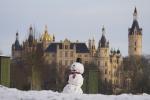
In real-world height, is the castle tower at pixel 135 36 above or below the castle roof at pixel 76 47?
above

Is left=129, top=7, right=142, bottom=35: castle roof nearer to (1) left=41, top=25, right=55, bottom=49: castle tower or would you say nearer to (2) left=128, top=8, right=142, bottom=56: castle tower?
(2) left=128, top=8, right=142, bottom=56: castle tower

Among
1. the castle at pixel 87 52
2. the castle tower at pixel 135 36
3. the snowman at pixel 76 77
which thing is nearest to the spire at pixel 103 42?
the castle at pixel 87 52

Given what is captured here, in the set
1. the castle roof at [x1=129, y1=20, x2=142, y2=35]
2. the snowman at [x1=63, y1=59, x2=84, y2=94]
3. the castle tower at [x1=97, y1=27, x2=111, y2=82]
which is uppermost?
the castle roof at [x1=129, y1=20, x2=142, y2=35]

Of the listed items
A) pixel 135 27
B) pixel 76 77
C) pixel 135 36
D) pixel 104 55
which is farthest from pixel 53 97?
pixel 135 36

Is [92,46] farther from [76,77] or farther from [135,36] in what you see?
[76,77]

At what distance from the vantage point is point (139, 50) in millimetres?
190500

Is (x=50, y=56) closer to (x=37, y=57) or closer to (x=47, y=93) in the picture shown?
(x=37, y=57)

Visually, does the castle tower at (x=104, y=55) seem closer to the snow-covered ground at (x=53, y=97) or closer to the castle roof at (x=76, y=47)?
the castle roof at (x=76, y=47)

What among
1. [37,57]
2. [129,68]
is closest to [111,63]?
[129,68]

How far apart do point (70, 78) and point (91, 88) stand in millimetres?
800

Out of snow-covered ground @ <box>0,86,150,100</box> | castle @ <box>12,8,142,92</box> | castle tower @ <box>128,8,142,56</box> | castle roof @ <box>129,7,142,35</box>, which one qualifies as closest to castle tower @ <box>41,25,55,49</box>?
castle @ <box>12,8,142,92</box>

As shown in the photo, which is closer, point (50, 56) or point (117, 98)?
point (117, 98)

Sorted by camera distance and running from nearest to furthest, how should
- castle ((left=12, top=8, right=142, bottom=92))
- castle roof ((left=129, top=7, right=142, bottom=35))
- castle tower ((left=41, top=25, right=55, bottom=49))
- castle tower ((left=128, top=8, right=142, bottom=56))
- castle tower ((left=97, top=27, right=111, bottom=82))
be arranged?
castle tower ((left=41, top=25, right=55, bottom=49))
castle ((left=12, top=8, right=142, bottom=92))
castle tower ((left=97, top=27, right=111, bottom=82))
castle tower ((left=128, top=8, right=142, bottom=56))
castle roof ((left=129, top=7, right=142, bottom=35))

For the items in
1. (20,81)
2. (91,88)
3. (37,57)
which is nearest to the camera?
(91,88)
